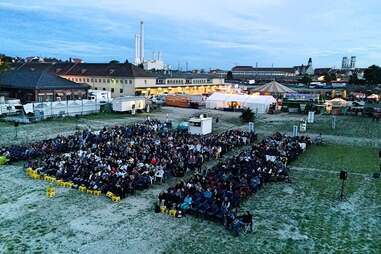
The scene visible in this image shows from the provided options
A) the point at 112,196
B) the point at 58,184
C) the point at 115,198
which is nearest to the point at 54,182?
the point at 58,184

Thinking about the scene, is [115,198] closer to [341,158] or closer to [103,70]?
[341,158]

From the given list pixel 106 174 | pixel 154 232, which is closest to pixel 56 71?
pixel 106 174

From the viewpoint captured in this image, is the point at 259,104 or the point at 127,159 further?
the point at 259,104

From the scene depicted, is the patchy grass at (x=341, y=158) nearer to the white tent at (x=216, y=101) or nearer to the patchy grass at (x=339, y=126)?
the patchy grass at (x=339, y=126)

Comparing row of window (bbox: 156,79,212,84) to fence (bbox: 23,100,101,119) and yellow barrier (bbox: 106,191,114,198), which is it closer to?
fence (bbox: 23,100,101,119)

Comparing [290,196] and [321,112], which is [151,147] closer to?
[290,196]

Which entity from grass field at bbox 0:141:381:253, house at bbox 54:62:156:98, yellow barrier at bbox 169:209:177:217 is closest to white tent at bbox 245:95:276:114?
house at bbox 54:62:156:98

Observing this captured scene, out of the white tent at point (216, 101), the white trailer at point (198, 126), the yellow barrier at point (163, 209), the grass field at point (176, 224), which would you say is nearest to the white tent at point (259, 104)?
the white tent at point (216, 101)
